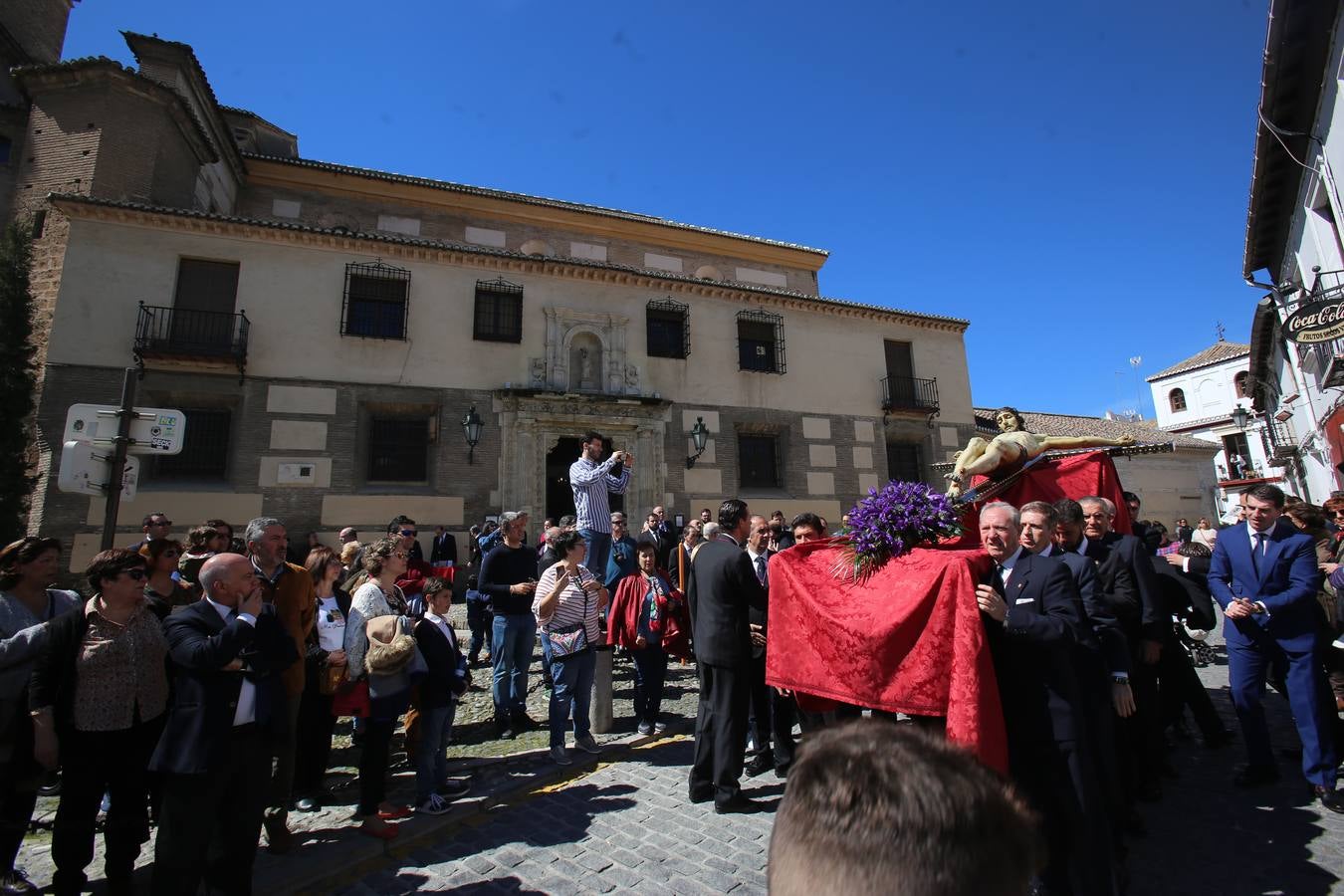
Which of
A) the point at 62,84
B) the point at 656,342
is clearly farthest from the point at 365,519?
the point at 62,84

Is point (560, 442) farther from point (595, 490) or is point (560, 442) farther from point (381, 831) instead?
point (381, 831)

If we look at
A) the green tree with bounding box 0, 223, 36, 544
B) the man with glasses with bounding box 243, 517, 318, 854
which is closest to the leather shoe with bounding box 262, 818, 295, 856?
Result: the man with glasses with bounding box 243, 517, 318, 854

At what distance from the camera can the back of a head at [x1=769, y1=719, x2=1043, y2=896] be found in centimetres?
84

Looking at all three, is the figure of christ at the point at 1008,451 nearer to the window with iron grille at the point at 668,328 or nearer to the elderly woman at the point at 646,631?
the elderly woman at the point at 646,631

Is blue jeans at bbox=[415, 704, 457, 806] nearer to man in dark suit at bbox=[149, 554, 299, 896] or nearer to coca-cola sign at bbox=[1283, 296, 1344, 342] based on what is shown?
man in dark suit at bbox=[149, 554, 299, 896]

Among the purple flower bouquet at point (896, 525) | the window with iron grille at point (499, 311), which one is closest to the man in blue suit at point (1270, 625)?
the purple flower bouquet at point (896, 525)

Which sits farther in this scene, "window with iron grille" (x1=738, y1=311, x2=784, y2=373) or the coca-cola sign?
"window with iron grille" (x1=738, y1=311, x2=784, y2=373)

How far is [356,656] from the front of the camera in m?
4.29

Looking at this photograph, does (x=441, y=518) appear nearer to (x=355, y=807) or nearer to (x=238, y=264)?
(x=238, y=264)

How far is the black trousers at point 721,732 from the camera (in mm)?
4199

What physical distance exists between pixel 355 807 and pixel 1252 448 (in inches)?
1757

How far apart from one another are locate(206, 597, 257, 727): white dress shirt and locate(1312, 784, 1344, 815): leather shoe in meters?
6.25

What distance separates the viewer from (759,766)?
4.99m

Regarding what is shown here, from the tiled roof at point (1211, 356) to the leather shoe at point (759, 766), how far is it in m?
45.3
